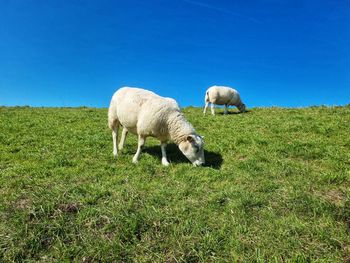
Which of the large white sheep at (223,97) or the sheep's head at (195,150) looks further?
the large white sheep at (223,97)

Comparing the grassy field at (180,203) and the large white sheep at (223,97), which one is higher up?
the large white sheep at (223,97)

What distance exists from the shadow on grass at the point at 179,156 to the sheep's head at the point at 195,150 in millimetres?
339

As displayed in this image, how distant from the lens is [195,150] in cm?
1112

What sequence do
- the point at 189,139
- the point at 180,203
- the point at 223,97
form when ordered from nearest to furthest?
the point at 180,203 < the point at 189,139 < the point at 223,97

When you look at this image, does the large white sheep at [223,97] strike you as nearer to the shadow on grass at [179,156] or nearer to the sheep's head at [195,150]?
the shadow on grass at [179,156]

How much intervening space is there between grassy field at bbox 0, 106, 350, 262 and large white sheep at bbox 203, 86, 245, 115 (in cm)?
1120

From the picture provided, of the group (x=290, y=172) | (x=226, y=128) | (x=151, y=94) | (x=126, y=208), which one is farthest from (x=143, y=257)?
(x=226, y=128)

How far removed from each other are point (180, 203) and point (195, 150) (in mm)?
3279

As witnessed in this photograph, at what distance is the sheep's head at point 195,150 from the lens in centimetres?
1112

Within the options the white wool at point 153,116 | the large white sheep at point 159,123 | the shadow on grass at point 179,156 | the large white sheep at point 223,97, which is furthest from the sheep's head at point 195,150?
the large white sheep at point 223,97

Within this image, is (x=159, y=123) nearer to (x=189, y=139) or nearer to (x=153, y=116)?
(x=153, y=116)

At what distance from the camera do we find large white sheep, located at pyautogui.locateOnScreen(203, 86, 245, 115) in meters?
24.5

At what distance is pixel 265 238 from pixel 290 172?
3.89 meters

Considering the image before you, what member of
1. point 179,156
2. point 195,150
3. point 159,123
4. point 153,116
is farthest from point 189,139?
point 153,116
